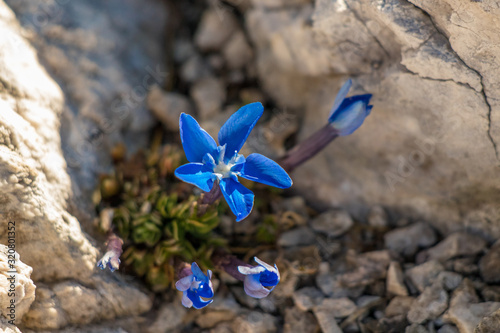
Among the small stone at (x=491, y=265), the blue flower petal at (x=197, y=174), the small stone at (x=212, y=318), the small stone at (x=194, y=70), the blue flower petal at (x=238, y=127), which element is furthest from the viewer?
the small stone at (x=194, y=70)

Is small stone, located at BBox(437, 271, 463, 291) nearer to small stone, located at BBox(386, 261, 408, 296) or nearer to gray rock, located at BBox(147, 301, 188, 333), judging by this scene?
small stone, located at BBox(386, 261, 408, 296)

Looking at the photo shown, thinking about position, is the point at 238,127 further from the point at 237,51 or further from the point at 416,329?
the point at 237,51

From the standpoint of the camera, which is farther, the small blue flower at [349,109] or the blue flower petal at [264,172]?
the small blue flower at [349,109]

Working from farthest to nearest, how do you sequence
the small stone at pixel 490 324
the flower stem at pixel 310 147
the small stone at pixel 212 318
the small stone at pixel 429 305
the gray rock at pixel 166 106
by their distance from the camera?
1. the gray rock at pixel 166 106
2. the flower stem at pixel 310 147
3. the small stone at pixel 212 318
4. the small stone at pixel 429 305
5. the small stone at pixel 490 324

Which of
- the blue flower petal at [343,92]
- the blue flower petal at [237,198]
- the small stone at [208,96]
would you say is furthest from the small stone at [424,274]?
the small stone at [208,96]

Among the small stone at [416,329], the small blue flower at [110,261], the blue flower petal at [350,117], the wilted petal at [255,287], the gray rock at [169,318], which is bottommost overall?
the gray rock at [169,318]

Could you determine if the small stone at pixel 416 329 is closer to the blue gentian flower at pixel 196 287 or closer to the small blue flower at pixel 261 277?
the small blue flower at pixel 261 277

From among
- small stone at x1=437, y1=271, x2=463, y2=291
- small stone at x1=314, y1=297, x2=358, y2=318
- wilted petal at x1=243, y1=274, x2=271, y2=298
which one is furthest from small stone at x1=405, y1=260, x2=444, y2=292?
wilted petal at x1=243, y1=274, x2=271, y2=298
